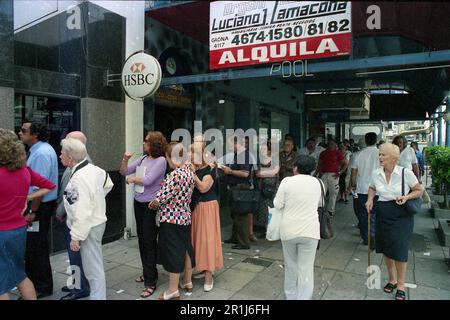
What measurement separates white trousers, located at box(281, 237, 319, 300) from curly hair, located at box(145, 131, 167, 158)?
1.72m

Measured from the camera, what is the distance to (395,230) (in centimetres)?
370

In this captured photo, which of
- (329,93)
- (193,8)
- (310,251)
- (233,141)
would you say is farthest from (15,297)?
(329,93)

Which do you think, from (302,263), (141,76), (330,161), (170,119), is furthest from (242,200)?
(330,161)

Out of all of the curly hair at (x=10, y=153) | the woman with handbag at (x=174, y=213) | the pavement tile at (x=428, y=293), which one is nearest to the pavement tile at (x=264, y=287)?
the woman with handbag at (x=174, y=213)

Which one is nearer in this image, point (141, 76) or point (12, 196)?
point (12, 196)

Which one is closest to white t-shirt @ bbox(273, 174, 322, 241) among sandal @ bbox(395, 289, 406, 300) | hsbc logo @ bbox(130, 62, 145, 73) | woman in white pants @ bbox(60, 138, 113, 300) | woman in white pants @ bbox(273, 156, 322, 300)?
woman in white pants @ bbox(273, 156, 322, 300)

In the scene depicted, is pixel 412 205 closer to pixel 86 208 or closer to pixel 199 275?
pixel 199 275

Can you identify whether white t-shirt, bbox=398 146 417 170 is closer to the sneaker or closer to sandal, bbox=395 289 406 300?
sandal, bbox=395 289 406 300

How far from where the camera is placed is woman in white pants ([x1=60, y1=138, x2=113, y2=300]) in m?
3.16

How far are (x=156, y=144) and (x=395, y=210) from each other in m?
2.73

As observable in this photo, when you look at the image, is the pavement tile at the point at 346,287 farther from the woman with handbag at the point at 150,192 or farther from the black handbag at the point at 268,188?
the woman with handbag at the point at 150,192

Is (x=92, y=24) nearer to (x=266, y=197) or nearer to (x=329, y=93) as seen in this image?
(x=266, y=197)

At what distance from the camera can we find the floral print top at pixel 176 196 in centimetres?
350
